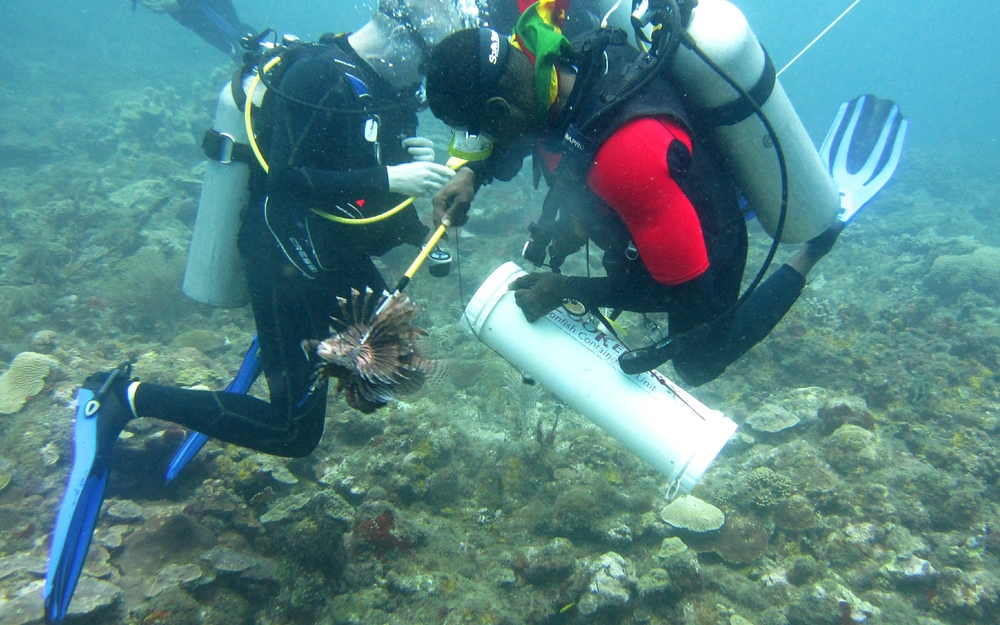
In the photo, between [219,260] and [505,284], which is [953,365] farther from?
[219,260]

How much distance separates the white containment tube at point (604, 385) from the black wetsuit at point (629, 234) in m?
0.27

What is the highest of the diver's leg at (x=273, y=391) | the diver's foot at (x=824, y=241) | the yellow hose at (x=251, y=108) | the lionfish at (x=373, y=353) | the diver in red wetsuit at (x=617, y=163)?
the diver's foot at (x=824, y=241)

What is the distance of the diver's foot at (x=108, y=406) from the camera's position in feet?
9.29

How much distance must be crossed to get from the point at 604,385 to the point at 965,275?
41.4 ft

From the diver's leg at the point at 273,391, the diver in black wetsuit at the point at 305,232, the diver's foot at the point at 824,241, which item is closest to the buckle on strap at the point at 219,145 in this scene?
the diver in black wetsuit at the point at 305,232

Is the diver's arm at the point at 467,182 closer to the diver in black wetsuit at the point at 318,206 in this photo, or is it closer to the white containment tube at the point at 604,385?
the diver in black wetsuit at the point at 318,206

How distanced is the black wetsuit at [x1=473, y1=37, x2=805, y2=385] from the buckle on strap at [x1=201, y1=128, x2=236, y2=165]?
1.75 metres

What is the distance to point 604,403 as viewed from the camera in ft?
9.04

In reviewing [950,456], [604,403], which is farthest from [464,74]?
[950,456]

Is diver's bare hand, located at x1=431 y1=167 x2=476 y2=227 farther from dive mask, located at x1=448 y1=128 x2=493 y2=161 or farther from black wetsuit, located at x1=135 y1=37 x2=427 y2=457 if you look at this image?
black wetsuit, located at x1=135 y1=37 x2=427 y2=457

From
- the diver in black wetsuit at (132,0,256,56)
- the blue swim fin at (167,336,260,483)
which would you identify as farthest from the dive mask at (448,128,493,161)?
the diver in black wetsuit at (132,0,256,56)

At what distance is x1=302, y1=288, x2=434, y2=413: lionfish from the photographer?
1685mm

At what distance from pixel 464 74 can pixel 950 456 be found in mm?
6634

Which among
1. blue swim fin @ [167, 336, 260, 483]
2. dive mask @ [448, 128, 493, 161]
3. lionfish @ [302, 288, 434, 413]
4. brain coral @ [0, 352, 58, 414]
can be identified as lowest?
brain coral @ [0, 352, 58, 414]
